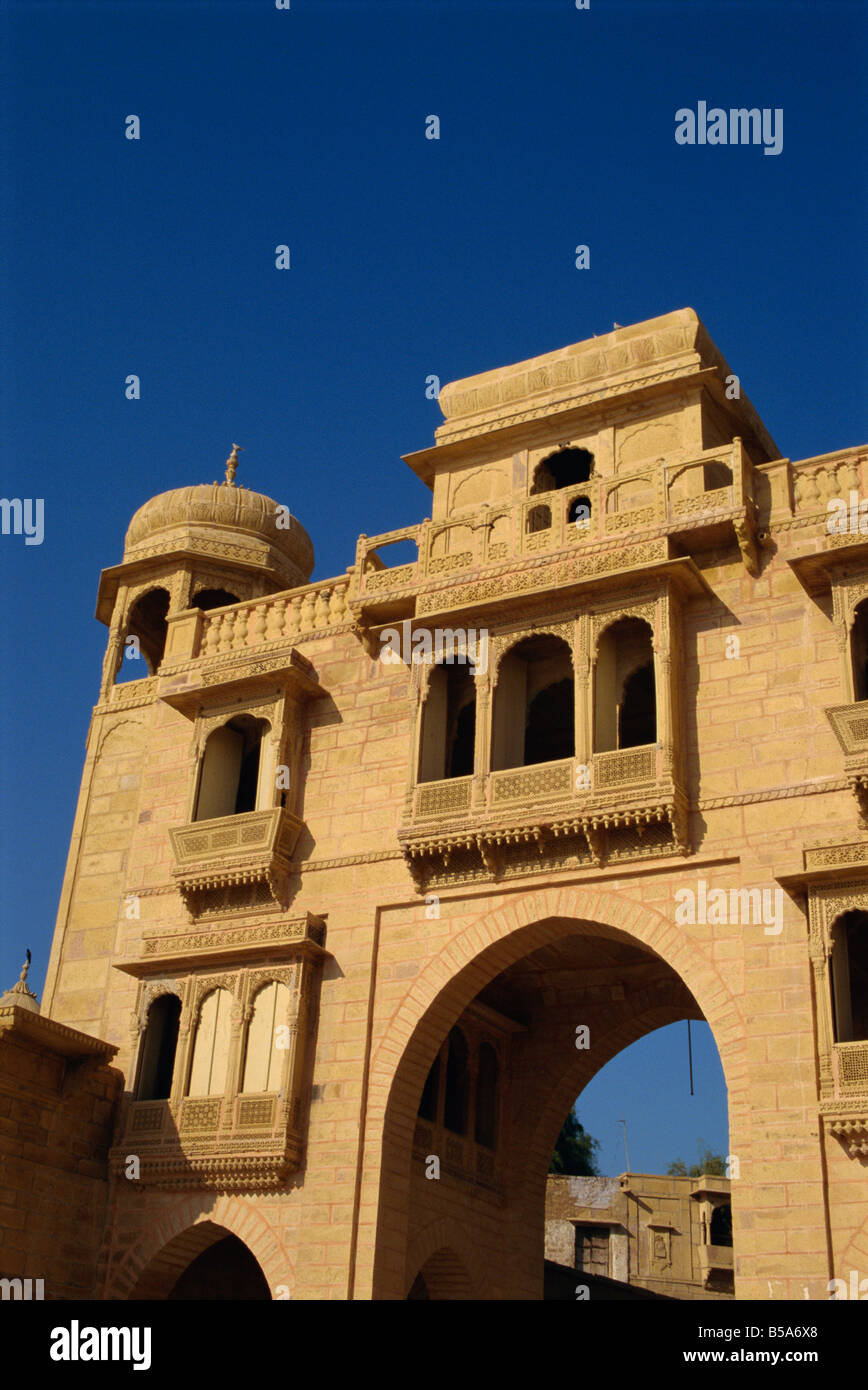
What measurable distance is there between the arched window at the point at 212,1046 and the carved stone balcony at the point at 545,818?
111 inches

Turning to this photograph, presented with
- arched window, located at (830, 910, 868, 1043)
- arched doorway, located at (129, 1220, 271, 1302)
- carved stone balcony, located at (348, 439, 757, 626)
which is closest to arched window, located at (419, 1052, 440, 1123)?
arched doorway, located at (129, 1220, 271, 1302)

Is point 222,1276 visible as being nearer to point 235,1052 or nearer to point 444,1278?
point 444,1278

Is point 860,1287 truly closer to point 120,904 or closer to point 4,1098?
point 4,1098

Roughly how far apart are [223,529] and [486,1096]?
30.0 ft

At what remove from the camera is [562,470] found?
18.7 metres

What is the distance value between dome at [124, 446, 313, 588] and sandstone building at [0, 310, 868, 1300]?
7.09 feet

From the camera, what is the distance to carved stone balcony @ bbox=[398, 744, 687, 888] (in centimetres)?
1466

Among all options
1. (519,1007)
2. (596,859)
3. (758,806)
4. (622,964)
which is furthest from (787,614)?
(519,1007)

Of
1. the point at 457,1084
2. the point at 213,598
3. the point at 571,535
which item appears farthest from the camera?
the point at 213,598

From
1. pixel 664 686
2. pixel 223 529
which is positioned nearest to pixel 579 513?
pixel 664 686

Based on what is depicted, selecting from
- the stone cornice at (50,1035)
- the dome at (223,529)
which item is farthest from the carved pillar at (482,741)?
the dome at (223,529)

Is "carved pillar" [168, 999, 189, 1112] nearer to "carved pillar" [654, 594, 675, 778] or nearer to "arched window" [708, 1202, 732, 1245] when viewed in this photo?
"carved pillar" [654, 594, 675, 778]

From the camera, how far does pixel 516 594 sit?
53.3 feet
